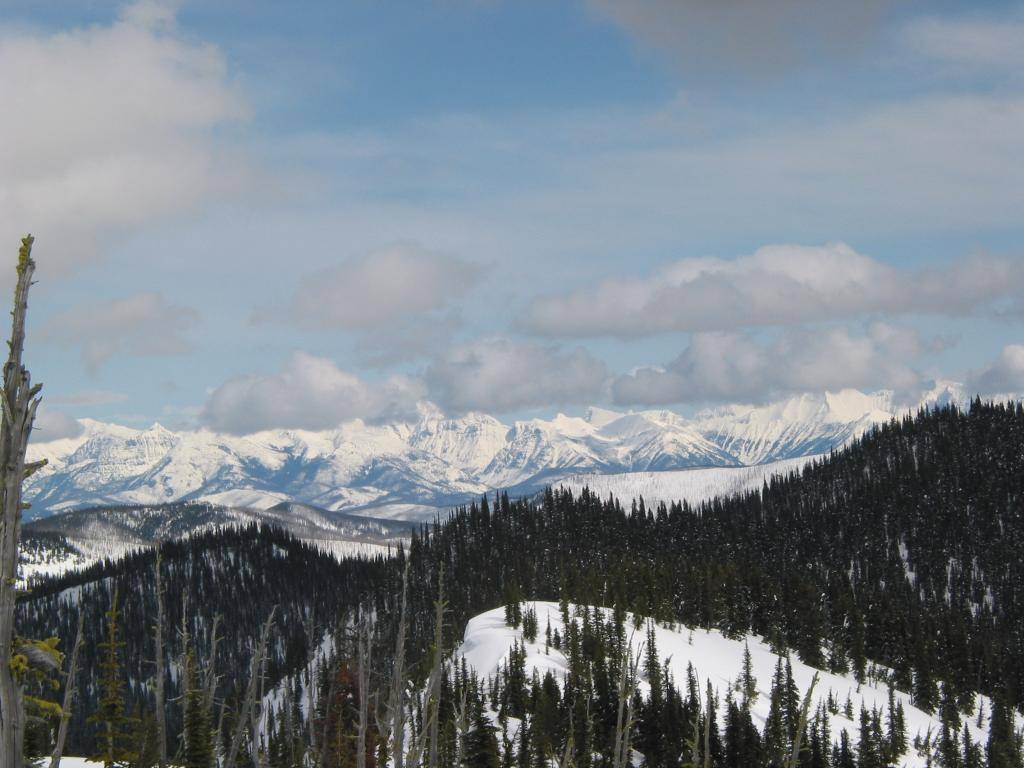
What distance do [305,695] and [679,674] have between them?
105 metres

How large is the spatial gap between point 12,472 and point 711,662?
5016 inches

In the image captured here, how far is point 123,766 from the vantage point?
47.3 metres

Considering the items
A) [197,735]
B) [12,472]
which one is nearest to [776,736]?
[197,735]

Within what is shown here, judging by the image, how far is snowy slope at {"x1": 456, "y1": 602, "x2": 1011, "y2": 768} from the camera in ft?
381

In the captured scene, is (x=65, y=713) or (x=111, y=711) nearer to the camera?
(x=65, y=713)

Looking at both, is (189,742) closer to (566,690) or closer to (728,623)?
(566,690)

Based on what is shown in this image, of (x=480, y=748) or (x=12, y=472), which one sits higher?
(x=12, y=472)

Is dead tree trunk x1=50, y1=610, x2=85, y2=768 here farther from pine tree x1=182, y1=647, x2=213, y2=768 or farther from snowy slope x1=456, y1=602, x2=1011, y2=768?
snowy slope x1=456, y1=602, x2=1011, y2=768

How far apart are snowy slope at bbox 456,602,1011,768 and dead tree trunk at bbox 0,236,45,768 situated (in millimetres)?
96921

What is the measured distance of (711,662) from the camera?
130m

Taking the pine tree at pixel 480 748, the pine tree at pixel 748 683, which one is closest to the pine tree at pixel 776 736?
the pine tree at pixel 748 683

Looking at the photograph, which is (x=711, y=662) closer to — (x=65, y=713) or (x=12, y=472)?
(x=65, y=713)

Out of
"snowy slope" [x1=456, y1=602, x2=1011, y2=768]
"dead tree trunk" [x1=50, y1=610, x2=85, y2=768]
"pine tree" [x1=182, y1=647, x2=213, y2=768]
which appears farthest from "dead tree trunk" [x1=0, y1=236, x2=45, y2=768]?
"snowy slope" [x1=456, y1=602, x2=1011, y2=768]

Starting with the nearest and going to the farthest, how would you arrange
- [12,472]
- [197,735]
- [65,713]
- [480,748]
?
[12,472]
[65,713]
[197,735]
[480,748]
